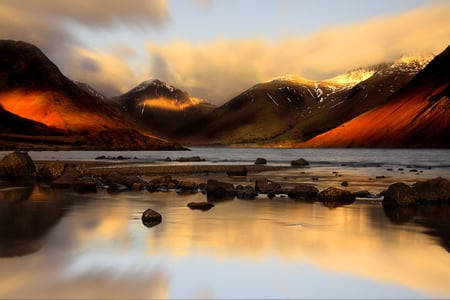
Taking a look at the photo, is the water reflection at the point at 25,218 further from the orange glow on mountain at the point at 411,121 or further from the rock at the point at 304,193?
the orange glow on mountain at the point at 411,121

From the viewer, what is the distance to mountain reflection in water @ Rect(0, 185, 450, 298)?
1012 centimetres

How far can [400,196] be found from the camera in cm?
2450

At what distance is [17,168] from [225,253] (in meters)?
37.5

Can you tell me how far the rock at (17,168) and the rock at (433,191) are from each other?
3421cm

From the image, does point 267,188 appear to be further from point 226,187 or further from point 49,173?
point 49,173

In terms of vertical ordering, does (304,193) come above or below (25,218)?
above

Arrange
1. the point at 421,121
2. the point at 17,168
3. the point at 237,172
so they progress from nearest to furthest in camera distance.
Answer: the point at 17,168 < the point at 237,172 < the point at 421,121

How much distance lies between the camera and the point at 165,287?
10.1m

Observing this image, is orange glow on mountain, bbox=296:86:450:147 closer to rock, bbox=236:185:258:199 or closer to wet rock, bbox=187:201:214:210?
rock, bbox=236:185:258:199

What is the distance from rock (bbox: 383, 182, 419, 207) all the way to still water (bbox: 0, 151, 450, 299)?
1.41m

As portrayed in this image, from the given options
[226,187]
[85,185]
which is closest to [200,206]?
[226,187]

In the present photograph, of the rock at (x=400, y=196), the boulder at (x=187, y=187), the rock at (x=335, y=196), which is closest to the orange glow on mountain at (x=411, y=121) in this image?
the boulder at (x=187, y=187)

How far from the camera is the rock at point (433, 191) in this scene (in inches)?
1009

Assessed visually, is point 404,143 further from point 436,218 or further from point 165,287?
point 165,287
